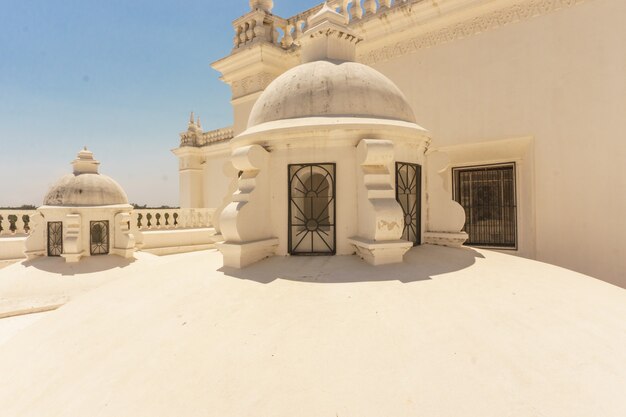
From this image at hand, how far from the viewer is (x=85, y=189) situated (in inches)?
524

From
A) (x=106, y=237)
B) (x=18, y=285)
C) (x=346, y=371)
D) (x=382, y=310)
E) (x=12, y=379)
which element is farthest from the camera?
(x=106, y=237)

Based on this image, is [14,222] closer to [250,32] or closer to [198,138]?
[198,138]

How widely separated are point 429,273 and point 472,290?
2.18 feet

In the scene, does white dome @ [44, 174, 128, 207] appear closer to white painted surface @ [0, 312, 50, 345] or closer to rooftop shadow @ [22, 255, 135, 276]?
rooftop shadow @ [22, 255, 135, 276]

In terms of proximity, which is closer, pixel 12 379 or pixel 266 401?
pixel 266 401

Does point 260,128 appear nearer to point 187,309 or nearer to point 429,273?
point 187,309

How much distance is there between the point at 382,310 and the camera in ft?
12.8

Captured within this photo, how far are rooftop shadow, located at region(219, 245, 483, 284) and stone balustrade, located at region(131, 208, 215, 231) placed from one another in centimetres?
1144

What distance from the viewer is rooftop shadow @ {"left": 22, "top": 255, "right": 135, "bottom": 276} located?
12117mm

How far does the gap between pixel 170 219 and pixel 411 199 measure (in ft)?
42.8

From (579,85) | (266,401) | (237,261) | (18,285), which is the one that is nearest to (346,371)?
(266,401)

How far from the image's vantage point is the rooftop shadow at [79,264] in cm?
1212

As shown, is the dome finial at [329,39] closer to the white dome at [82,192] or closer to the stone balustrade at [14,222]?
the white dome at [82,192]

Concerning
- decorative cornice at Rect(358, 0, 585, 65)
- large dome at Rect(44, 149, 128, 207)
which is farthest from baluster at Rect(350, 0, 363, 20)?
large dome at Rect(44, 149, 128, 207)
